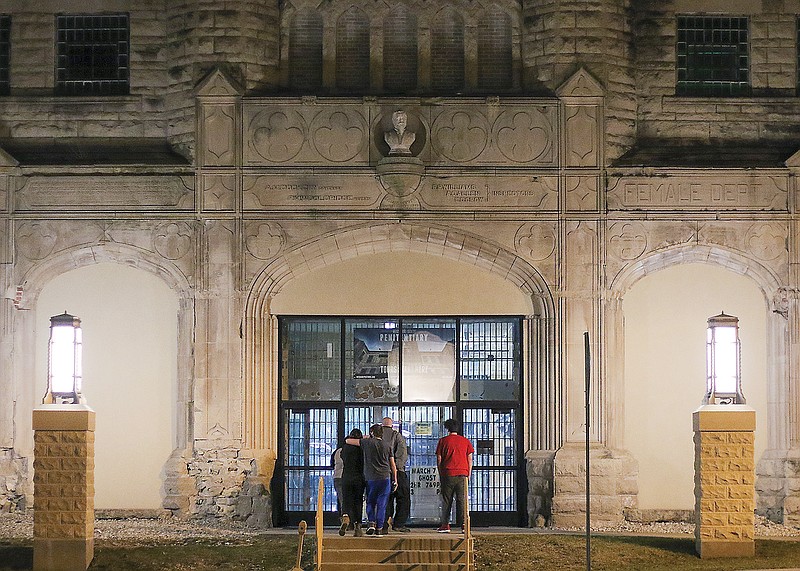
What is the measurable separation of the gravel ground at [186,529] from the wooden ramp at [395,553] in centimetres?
221

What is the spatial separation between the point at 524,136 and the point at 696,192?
2.95m

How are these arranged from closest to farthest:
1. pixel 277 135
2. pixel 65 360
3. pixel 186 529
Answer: pixel 65 360 < pixel 186 529 < pixel 277 135

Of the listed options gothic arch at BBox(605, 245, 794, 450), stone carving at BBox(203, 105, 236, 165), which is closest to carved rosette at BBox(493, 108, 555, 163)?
gothic arch at BBox(605, 245, 794, 450)

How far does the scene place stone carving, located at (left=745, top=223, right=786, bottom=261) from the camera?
66.7ft

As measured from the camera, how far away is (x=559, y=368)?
20.2 metres

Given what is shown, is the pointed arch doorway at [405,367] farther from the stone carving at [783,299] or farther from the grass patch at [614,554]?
the stone carving at [783,299]

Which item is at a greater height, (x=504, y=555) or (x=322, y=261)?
(x=322, y=261)

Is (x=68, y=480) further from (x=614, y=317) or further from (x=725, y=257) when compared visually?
(x=725, y=257)

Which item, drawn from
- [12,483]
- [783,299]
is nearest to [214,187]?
[12,483]

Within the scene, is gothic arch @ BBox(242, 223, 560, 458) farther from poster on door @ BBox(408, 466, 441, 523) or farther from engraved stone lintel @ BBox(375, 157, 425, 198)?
poster on door @ BBox(408, 466, 441, 523)

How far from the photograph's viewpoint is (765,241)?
66.7 feet

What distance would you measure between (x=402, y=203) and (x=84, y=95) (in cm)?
581

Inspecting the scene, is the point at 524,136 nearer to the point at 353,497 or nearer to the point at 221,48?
the point at 221,48

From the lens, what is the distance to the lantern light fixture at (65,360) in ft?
52.9
